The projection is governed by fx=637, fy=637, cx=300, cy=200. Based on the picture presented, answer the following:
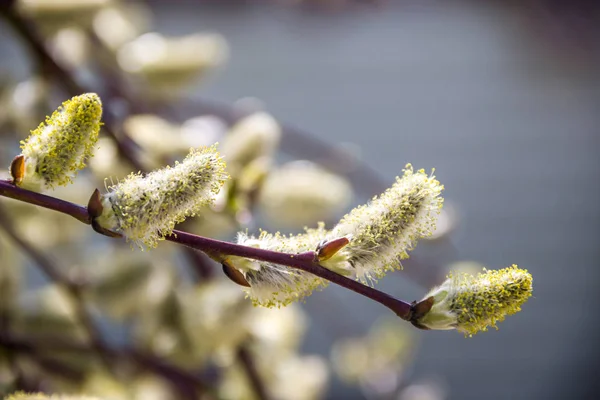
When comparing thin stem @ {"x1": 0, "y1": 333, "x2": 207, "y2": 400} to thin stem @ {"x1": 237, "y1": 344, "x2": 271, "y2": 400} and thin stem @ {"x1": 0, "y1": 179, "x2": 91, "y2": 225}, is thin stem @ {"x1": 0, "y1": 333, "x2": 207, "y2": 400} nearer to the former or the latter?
thin stem @ {"x1": 237, "y1": 344, "x2": 271, "y2": 400}

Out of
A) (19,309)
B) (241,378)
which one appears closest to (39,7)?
(19,309)

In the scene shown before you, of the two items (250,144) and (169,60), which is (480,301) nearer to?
(250,144)

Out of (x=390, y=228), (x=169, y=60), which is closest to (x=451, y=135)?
(x=169, y=60)

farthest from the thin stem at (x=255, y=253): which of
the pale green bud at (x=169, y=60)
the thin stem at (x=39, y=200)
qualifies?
the pale green bud at (x=169, y=60)

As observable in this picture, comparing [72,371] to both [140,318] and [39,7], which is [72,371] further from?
[39,7]

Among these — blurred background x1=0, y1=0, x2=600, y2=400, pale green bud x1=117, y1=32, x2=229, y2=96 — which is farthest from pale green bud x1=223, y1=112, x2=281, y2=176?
blurred background x1=0, y1=0, x2=600, y2=400

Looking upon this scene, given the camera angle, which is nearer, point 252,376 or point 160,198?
point 160,198

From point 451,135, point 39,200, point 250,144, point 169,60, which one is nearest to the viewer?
point 39,200
